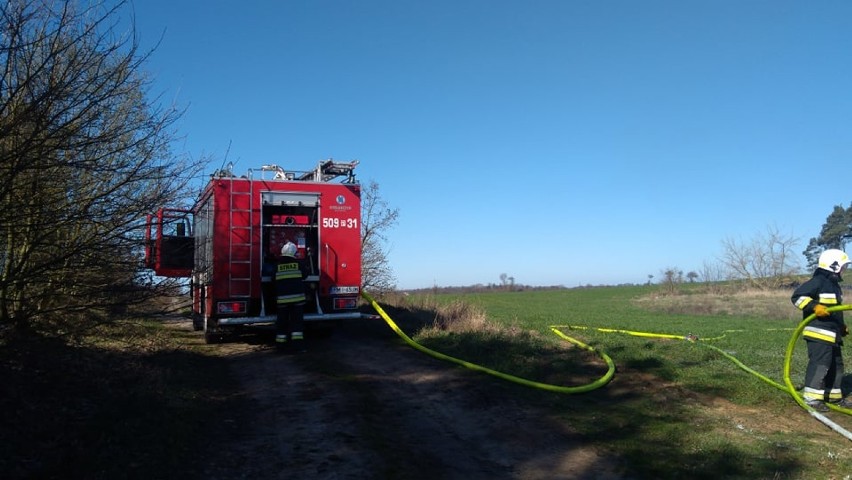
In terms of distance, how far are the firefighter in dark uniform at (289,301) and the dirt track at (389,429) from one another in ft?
3.56

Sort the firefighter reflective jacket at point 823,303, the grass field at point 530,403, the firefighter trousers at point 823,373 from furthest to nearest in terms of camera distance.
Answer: the firefighter reflective jacket at point 823,303
the firefighter trousers at point 823,373
the grass field at point 530,403

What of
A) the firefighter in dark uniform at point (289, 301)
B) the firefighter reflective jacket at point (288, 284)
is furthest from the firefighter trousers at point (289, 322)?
the firefighter reflective jacket at point (288, 284)

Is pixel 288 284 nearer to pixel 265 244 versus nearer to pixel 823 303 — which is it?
pixel 265 244

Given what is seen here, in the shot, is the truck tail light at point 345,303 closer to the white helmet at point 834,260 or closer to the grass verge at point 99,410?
the grass verge at point 99,410

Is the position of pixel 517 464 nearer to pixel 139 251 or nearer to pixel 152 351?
pixel 139 251

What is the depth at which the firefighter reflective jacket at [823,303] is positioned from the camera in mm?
7246

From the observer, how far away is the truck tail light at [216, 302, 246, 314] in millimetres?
10547

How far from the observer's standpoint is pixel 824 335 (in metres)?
7.23

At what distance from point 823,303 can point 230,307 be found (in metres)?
8.76

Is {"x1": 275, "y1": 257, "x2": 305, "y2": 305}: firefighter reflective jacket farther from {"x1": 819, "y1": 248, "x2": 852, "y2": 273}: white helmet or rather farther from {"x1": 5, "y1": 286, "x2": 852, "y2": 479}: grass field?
{"x1": 819, "y1": 248, "x2": 852, "y2": 273}: white helmet

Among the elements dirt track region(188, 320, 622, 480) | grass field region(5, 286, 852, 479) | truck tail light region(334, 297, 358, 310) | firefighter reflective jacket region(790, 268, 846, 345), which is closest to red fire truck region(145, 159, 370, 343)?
truck tail light region(334, 297, 358, 310)

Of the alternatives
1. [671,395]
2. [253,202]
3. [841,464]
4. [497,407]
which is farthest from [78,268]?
[841,464]

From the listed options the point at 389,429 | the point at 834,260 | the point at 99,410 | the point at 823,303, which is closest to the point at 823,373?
the point at 823,303

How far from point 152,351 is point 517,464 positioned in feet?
22.0
